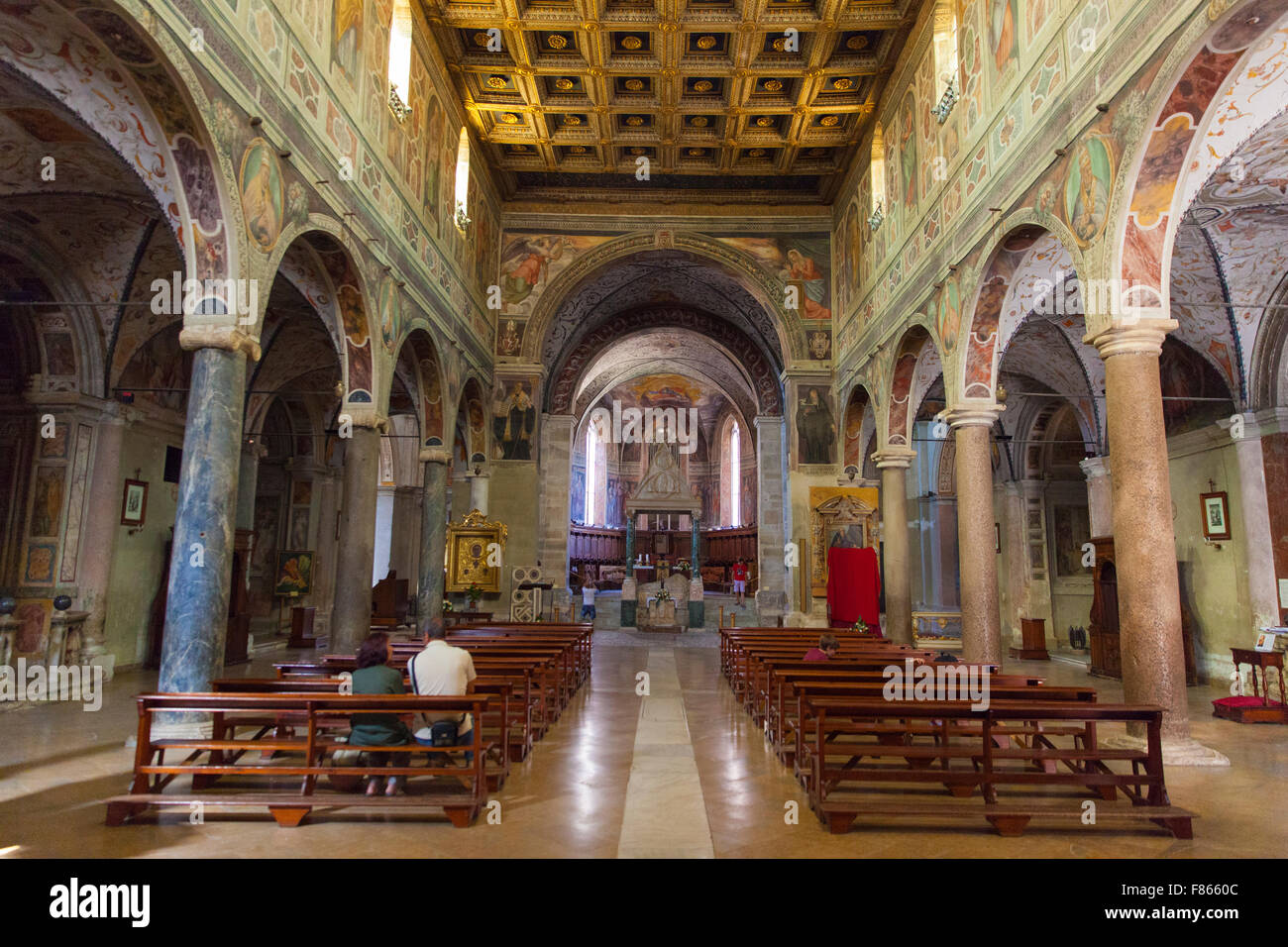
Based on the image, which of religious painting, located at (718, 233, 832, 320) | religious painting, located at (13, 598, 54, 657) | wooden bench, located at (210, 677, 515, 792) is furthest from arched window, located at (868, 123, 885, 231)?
religious painting, located at (13, 598, 54, 657)

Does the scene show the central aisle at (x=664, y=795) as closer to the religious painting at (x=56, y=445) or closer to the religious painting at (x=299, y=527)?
the religious painting at (x=56, y=445)

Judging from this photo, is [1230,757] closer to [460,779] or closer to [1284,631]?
[1284,631]

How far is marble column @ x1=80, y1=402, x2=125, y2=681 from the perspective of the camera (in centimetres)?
1207

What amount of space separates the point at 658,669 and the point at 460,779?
829cm

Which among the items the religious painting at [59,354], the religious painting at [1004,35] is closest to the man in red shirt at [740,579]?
the religious painting at [1004,35]

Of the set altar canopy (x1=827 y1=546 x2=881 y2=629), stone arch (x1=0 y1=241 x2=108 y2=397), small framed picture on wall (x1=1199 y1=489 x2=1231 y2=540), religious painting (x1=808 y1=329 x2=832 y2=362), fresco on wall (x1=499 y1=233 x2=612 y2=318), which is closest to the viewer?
stone arch (x1=0 y1=241 x2=108 y2=397)

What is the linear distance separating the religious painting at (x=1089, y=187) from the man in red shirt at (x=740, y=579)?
21799 millimetres

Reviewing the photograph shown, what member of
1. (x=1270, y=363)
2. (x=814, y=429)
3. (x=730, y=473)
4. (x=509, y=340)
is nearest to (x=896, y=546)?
(x=814, y=429)

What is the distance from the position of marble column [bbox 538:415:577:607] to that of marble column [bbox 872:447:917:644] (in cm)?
980

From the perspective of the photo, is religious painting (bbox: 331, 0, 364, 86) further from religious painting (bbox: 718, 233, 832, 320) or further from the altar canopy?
the altar canopy

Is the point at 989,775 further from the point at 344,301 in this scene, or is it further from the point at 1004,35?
the point at 344,301

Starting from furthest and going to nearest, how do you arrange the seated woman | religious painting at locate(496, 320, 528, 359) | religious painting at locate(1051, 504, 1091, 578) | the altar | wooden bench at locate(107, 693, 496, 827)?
the altar < religious painting at locate(496, 320, 528, 359) < religious painting at locate(1051, 504, 1091, 578) < the seated woman < wooden bench at locate(107, 693, 496, 827)

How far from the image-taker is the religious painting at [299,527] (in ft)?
67.3

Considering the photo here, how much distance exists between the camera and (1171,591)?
7.26 metres
